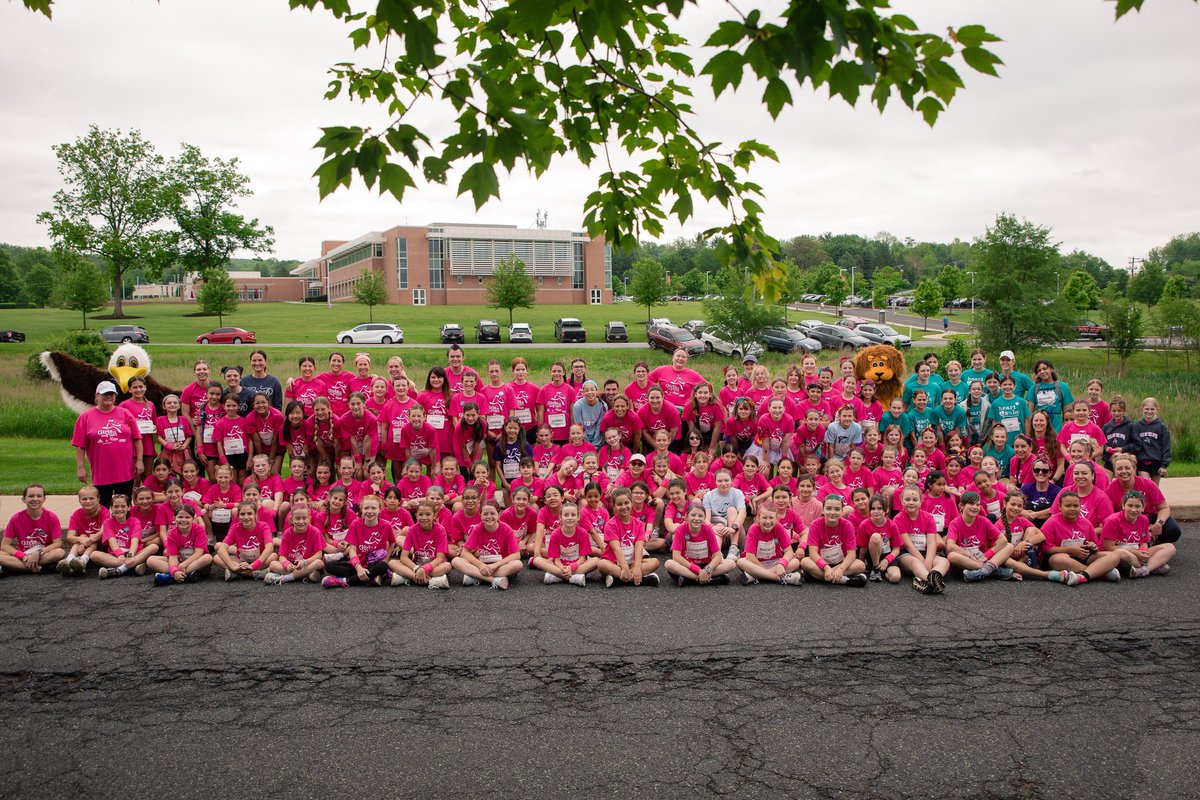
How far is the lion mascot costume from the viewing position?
468 inches

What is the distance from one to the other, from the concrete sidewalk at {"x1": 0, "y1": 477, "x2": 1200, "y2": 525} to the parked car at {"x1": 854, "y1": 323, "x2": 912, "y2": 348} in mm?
37890

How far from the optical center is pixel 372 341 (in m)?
52.2

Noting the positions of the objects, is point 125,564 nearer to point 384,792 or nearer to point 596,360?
point 384,792

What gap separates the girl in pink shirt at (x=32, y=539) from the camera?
325 inches

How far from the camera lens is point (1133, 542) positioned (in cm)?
816

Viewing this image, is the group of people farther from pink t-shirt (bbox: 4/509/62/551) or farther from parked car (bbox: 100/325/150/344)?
parked car (bbox: 100/325/150/344)

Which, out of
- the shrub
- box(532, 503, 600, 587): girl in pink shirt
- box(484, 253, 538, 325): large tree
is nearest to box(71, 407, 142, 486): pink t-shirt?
box(532, 503, 600, 587): girl in pink shirt

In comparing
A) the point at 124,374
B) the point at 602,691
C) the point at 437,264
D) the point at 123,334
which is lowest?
the point at 602,691

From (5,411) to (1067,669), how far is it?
67.4ft

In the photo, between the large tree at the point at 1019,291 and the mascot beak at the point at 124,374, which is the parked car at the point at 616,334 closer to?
the large tree at the point at 1019,291

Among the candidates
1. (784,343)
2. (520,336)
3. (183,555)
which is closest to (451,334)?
(520,336)

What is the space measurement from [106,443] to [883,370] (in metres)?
9.88

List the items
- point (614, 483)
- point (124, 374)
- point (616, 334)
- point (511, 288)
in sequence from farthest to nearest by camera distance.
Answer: point (511, 288) < point (616, 334) < point (124, 374) < point (614, 483)

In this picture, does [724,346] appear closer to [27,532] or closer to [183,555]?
[183,555]
